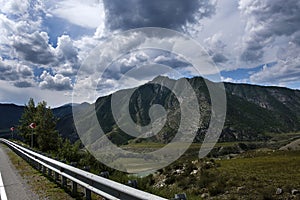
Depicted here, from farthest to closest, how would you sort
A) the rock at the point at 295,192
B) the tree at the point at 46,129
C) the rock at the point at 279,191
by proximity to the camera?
1. the tree at the point at 46,129
2. the rock at the point at 279,191
3. the rock at the point at 295,192

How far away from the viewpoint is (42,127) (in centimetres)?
5384

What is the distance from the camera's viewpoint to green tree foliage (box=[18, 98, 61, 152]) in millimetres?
53094

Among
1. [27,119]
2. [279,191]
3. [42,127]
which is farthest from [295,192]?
[27,119]

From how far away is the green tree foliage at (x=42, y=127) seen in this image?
53.1m

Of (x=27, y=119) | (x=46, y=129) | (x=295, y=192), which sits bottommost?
(x=295, y=192)

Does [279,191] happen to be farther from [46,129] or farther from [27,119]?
[27,119]

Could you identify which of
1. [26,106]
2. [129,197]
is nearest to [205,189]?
[129,197]

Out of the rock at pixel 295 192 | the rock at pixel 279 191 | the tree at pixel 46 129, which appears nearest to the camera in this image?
the rock at pixel 295 192

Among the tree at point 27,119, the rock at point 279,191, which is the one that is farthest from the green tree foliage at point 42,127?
the rock at point 279,191

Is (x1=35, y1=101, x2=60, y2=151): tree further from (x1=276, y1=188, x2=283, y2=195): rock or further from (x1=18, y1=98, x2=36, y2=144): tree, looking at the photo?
(x1=276, y1=188, x2=283, y2=195): rock

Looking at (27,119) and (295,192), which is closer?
(295,192)

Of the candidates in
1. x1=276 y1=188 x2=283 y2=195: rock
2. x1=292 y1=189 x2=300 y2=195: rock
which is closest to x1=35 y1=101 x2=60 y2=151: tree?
x1=276 y1=188 x2=283 y2=195: rock

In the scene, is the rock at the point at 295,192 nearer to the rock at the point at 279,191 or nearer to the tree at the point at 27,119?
the rock at the point at 279,191

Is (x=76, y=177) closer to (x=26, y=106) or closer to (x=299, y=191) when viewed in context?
(x=299, y=191)
